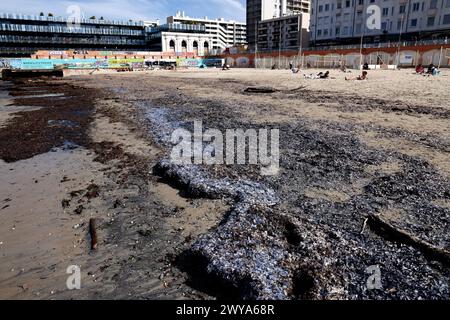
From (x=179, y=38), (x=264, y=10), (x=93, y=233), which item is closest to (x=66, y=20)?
(x=179, y=38)

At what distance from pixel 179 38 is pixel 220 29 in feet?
144

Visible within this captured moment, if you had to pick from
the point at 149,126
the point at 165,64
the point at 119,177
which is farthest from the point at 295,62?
the point at 119,177

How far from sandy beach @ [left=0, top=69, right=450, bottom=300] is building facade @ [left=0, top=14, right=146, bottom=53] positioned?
12928 cm

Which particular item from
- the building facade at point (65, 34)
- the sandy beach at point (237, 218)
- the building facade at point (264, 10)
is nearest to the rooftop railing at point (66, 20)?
the building facade at point (65, 34)

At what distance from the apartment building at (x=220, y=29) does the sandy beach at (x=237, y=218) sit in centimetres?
15886

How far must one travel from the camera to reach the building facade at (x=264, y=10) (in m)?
150

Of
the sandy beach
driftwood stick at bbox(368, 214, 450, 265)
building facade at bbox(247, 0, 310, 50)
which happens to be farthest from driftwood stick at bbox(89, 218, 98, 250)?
building facade at bbox(247, 0, 310, 50)

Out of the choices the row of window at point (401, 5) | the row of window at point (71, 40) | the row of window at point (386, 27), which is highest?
the row of window at point (401, 5)

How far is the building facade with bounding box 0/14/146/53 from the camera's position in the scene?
376 ft

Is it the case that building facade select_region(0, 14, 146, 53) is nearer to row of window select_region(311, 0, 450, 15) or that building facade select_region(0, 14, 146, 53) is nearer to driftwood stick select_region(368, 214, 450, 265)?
row of window select_region(311, 0, 450, 15)

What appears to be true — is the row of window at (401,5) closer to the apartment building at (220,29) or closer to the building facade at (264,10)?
the building facade at (264,10)

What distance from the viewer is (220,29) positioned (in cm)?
17838
